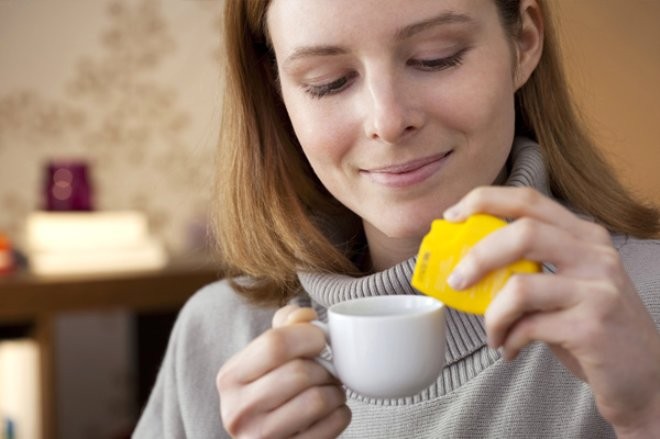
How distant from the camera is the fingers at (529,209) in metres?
0.84

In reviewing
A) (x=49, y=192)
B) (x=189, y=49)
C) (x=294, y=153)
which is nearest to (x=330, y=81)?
(x=294, y=153)

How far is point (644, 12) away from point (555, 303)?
2397mm

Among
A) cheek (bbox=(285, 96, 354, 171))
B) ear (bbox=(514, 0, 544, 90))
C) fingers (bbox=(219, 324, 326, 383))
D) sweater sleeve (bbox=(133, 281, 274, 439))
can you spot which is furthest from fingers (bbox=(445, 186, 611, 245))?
sweater sleeve (bbox=(133, 281, 274, 439))

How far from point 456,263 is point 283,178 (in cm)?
62

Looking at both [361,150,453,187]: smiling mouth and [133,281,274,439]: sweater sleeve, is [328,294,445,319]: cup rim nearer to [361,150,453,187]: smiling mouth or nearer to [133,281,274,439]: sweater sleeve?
[361,150,453,187]: smiling mouth

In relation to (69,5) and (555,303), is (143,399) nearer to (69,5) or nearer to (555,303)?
(69,5)

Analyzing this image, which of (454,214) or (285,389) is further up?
(454,214)

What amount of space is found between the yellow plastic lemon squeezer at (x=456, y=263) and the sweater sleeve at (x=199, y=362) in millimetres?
644

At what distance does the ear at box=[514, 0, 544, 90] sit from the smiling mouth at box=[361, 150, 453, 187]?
20cm

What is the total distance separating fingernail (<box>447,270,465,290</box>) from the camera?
852 millimetres

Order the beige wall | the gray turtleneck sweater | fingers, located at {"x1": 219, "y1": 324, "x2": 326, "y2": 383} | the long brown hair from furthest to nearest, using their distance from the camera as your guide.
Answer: the beige wall < the long brown hair < the gray turtleneck sweater < fingers, located at {"x1": 219, "y1": 324, "x2": 326, "y2": 383}

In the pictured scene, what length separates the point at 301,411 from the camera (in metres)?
0.93

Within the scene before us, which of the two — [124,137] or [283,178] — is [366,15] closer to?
[283,178]

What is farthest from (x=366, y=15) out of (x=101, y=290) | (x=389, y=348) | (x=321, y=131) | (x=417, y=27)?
(x=101, y=290)
